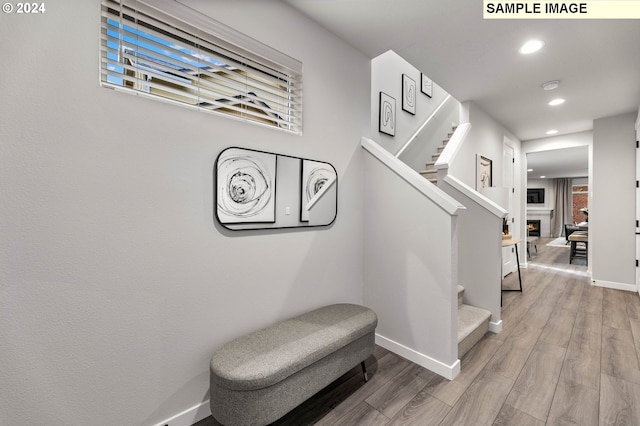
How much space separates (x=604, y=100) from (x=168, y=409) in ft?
18.1

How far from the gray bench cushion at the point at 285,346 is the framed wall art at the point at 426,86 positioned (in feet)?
12.0

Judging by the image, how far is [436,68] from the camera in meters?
2.82

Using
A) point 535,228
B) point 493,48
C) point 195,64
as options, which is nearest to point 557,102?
point 493,48

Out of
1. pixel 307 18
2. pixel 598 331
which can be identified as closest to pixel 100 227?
pixel 307 18

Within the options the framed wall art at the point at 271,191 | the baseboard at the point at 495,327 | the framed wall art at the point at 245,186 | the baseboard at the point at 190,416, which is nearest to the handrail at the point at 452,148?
the framed wall art at the point at 271,191

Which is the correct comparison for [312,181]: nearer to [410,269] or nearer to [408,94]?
[410,269]

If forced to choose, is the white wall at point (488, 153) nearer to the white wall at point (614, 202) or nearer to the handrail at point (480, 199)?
the handrail at point (480, 199)

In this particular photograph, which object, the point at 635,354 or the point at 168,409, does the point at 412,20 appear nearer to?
the point at 168,409

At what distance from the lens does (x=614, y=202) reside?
4.14m

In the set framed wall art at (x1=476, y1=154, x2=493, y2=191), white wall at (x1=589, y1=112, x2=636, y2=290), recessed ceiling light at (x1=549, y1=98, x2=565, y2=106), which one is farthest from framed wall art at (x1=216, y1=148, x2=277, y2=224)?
Answer: white wall at (x1=589, y1=112, x2=636, y2=290)

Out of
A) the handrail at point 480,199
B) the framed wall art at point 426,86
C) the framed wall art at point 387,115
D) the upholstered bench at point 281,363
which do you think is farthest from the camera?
the framed wall art at point 426,86

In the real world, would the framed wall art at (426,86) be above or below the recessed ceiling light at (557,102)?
above

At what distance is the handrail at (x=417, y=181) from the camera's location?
75.4 inches

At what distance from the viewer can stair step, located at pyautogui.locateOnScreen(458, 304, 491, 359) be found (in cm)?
227
